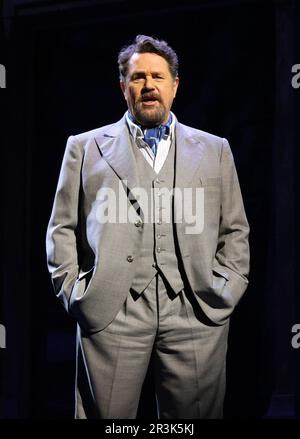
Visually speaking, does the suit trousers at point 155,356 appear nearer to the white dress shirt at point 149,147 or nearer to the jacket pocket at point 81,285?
the jacket pocket at point 81,285

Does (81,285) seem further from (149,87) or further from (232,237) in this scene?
(149,87)

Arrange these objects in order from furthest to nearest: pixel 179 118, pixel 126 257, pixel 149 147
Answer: pixel 179 118 < pixel 149 147 < pixel 126 257

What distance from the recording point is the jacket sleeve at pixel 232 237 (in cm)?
282

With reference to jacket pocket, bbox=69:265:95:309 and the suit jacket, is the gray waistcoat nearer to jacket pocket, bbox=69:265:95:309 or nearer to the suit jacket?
the suit jacket

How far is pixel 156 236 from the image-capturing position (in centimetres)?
271

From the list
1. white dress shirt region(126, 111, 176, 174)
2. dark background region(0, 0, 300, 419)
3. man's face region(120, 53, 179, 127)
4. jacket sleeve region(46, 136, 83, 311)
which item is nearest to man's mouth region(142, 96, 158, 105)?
man's face region(120, 53, 179, 127)

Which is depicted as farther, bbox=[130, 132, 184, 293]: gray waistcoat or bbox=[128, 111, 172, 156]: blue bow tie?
bbox=[128, 111, 172, 156]: blue bow tie

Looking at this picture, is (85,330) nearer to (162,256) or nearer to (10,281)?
(162,256)

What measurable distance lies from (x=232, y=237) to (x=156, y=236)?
32cm

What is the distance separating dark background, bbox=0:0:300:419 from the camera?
10.6ft

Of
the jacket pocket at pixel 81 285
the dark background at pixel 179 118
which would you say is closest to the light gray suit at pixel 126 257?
the jacket pocket at pixel 81 285

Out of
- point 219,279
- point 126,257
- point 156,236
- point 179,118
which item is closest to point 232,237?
point 219,279
